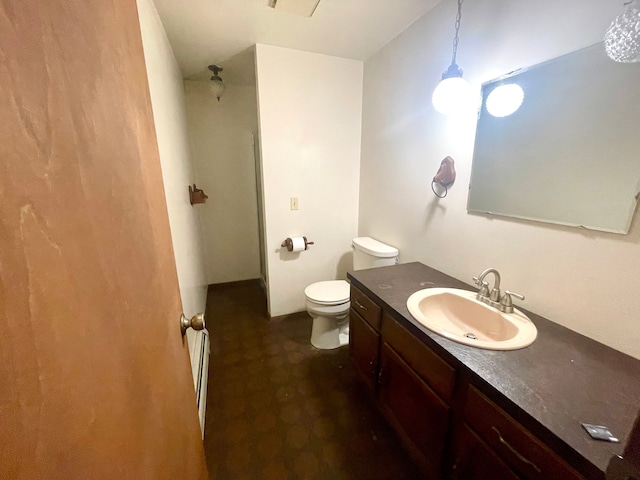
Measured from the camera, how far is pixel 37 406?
0.27 metres

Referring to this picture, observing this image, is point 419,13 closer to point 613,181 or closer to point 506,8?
point 506,8

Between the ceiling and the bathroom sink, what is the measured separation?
166cm

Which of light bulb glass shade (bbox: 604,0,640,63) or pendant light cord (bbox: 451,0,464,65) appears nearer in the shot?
light bulb glass shade (bbox: 604,0,640,63)

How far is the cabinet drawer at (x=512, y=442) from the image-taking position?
2.13 feet

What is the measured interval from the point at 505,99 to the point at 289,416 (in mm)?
1994

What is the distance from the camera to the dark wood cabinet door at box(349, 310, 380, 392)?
1.45 meters

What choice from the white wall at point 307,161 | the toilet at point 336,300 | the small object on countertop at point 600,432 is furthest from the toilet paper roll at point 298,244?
the small object on countertop at point 600,432

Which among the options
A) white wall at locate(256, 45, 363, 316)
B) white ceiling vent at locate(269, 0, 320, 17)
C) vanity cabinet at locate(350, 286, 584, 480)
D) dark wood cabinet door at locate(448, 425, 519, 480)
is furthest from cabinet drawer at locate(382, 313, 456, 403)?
white ceiling vent at locate(269, 0, 320, 17)

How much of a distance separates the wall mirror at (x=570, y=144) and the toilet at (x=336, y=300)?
0.86m

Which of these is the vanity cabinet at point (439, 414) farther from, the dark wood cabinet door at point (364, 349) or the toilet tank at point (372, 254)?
the toilet tank at point (372, 254)

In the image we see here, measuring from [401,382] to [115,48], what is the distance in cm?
152

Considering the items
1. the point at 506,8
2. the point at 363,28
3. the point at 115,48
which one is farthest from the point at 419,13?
the point at 115,48

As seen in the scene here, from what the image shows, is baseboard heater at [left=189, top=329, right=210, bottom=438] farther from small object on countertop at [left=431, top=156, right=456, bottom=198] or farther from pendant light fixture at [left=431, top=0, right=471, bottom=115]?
pendant light fixture at [left=431, top=0, right=471, bottom=115]

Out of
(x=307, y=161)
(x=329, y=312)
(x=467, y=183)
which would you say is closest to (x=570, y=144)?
(x=467, y=183)
